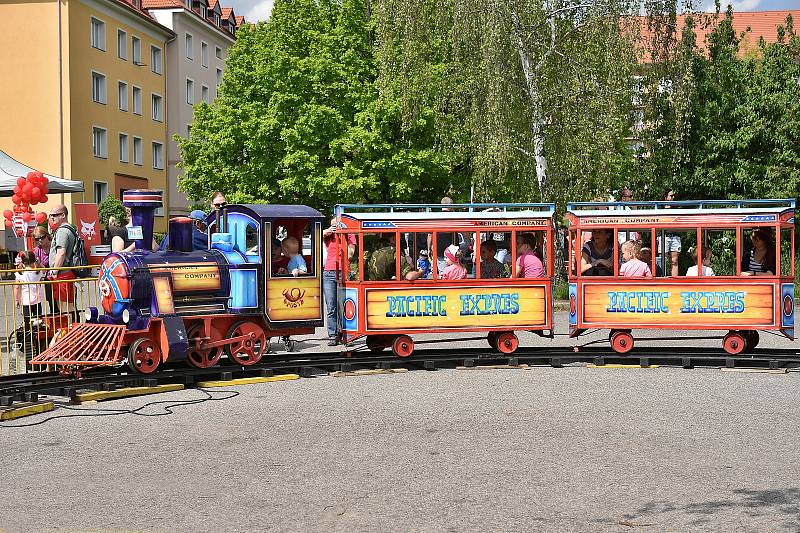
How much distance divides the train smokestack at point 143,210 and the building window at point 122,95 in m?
43.1

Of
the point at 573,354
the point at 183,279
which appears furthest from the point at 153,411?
the point at 573,354

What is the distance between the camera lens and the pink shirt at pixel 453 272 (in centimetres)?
1509

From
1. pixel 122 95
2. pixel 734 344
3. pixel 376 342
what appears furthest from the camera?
pixel 122 95

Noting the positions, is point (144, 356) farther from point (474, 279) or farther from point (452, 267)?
point (474, 279)

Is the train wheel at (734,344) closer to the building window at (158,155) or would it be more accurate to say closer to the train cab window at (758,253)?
the train cab window at (758,253)

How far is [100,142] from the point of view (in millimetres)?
52188

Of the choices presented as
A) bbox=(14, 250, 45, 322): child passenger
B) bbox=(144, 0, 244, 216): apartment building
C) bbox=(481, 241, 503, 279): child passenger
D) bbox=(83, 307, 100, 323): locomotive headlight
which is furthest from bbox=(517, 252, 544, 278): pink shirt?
bbox=(144, 0, 244, 216): apartment building

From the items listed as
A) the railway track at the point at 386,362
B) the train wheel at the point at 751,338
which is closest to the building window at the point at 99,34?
the railway track at the point at 386,362

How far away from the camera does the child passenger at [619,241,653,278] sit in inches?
592

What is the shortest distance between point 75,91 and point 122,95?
5507 millimetres

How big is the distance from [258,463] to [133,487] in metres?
1.09

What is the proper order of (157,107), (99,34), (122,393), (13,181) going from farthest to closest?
(157,107)
(99,34)
(13,181)
(122,393)

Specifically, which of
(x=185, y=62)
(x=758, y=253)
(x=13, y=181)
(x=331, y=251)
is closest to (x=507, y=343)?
(x=331, y=251)

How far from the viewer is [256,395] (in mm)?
11945
